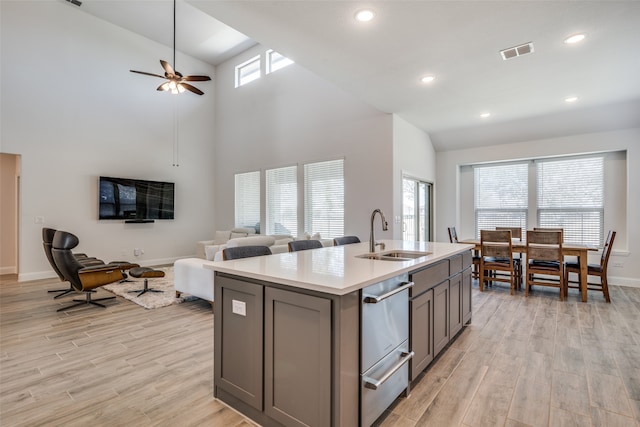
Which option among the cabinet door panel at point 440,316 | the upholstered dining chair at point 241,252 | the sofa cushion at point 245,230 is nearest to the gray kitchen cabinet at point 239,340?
the upholstered dining chair at point 241,252

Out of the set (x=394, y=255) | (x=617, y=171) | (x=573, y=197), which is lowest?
(x=394, y=255)

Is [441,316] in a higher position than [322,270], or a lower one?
lower

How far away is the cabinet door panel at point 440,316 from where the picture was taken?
250 centimetres

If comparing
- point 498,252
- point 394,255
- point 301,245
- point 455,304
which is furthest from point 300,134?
point 455,304

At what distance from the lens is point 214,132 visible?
891cm

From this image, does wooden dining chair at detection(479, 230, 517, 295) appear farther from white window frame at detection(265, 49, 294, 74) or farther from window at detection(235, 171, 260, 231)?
white window frame at detection(265, 49, 294, 74)

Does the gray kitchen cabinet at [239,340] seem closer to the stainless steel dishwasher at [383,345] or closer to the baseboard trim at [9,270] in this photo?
the stainless steel dishwasher at [383,345]

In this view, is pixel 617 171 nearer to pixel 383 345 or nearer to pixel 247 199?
pixel 383 345

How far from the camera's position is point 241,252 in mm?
2561

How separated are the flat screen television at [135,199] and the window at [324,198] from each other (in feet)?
12.2

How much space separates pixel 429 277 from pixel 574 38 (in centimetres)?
283

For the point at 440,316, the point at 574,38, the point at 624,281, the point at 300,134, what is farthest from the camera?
the point at 300,134

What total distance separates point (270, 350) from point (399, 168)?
446 cm

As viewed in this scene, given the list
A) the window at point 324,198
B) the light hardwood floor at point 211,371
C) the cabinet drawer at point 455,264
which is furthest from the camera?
the window at point 324,198
